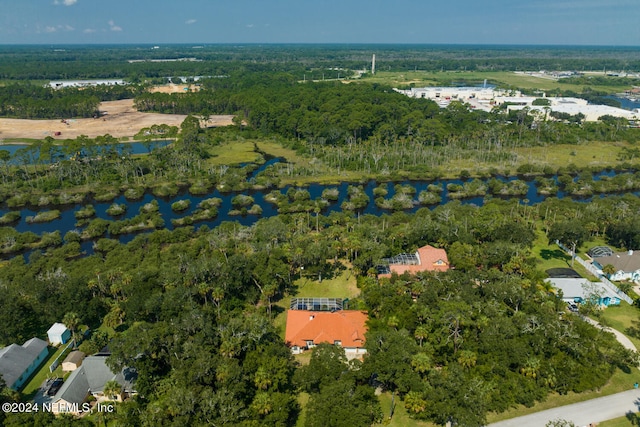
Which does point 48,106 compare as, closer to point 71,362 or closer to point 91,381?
point 71,362

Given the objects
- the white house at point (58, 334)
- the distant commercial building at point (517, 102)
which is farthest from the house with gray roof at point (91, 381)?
the distant commercial building at point (517, 102)

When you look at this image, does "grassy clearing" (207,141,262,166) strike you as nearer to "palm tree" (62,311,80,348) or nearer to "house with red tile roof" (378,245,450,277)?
"house with red tile roof" (378,245,450,277)

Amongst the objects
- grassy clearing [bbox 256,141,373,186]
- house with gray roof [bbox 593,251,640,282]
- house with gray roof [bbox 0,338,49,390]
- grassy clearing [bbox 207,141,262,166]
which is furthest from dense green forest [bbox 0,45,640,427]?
grassy clearing [bbox 207,141,262,166]

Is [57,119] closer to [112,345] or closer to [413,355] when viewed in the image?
[112,345]

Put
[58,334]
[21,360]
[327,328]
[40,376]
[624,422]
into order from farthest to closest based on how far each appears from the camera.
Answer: [58,334] → [327,328] → [40,376] → [21,360] → [624,422]

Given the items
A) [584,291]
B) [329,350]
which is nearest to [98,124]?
[329,350]

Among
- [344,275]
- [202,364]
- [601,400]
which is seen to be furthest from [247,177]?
[601,400]

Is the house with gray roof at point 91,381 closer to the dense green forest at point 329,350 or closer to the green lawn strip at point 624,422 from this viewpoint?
the dense green forest at point 329,350
